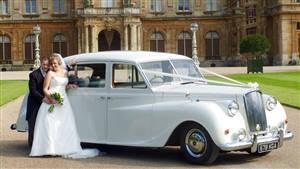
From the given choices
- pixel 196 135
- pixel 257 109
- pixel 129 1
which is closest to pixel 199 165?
pixel 196 135

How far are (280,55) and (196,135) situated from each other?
2271 inches

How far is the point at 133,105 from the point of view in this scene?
1100 centimetres

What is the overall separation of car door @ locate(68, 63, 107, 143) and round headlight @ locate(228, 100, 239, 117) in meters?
2.42

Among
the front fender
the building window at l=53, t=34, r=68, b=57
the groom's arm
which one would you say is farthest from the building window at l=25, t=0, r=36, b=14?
the front fender

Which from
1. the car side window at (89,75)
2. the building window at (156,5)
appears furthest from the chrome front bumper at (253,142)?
the building window at (156,5)

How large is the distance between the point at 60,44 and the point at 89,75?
210 feet

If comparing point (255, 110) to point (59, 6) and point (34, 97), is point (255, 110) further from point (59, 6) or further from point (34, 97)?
point (59, 6)

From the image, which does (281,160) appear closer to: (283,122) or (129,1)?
(283,122)

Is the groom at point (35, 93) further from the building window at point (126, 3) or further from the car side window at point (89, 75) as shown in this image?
the building window at point (126, 3)

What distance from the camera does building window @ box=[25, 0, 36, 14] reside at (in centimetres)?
7531

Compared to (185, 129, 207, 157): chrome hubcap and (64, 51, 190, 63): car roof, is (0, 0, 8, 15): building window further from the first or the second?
(185, 129, 207, 157): chrome hubcap

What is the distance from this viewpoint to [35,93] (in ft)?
37.9

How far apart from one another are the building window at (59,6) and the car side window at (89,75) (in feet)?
212

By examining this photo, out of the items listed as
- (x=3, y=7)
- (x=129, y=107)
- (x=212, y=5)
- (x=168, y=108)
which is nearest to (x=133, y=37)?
(x=212, y=5)
